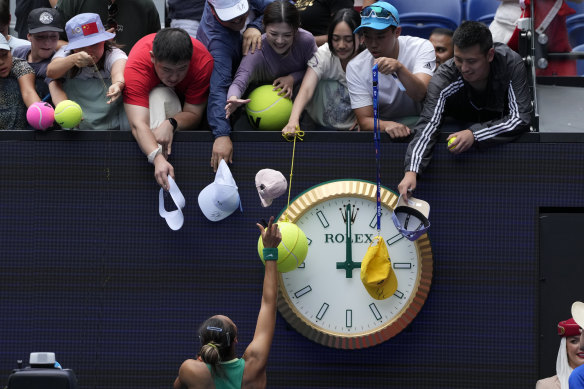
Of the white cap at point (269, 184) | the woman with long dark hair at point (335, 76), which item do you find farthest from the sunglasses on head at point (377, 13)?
the white cap at point (269, 184)

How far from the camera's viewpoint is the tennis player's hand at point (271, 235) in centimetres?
582

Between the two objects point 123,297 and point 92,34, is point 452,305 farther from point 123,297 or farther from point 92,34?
point 92,34

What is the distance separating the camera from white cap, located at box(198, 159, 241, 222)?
261 inches

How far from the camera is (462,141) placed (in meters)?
6.64

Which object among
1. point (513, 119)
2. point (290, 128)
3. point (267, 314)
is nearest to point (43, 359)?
point (267, 314)

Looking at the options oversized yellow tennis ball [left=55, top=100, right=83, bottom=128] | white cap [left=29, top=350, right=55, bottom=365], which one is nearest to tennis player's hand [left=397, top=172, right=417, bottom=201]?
oversized yellow tennis ball [left=55, top=100, right=83, bottom=128]

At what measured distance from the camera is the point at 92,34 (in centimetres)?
707

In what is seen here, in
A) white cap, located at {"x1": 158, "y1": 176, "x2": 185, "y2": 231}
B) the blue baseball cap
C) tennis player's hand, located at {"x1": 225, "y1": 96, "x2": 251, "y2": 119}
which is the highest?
the blue baseball cap

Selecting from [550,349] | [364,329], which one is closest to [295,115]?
[364,329]

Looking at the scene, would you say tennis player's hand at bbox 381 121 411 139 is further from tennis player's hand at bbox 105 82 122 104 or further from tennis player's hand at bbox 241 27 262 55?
tennis player's hand at bbox 105 82 122 104

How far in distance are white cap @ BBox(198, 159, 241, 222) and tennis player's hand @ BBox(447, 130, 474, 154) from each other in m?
1.37

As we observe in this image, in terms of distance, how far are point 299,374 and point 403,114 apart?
1802 millimetres

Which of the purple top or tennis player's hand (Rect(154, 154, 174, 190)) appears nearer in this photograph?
tennis player's hand (Rect(154, 154, 174, 190))

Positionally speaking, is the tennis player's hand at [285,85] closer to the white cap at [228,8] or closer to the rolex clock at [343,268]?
the white cap at [228,8]
